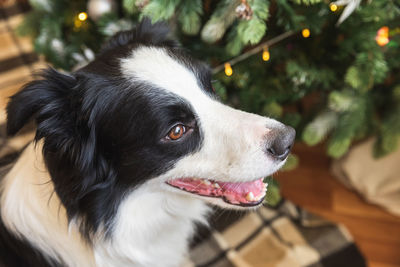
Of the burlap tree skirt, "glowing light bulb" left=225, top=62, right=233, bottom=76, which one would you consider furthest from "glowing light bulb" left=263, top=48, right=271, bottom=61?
the burlap tree skirt

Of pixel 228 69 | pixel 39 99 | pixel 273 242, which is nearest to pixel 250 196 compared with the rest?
pixel 228 69

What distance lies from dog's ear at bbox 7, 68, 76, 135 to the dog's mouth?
36 centimetres

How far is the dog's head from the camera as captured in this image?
3.30 feet

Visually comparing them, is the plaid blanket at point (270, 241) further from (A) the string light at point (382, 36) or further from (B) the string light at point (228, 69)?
(A) the string light at point (382, 36)

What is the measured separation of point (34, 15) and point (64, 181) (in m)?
0.96

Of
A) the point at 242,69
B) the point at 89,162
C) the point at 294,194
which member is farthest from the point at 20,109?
the point at 294,194

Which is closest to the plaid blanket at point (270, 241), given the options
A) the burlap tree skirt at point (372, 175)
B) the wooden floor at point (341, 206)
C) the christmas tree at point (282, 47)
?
the wooden floor at point (341, 206)

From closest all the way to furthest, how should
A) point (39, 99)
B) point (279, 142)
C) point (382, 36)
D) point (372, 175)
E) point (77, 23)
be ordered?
point (39, 99)
point (279, 142)
point (382, 36)
point (77, 23)
point (372, 175)

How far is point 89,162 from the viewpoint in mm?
1010

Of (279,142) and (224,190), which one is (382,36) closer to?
(279,142)

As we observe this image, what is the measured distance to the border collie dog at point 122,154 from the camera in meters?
1.01

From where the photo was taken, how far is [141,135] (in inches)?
40.4

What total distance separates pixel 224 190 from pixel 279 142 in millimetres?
219

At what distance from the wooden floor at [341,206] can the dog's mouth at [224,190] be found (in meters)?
0.86
